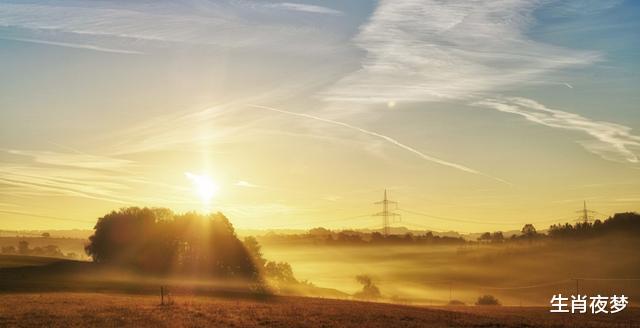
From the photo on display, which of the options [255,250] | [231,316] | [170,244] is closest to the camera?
[231,316]

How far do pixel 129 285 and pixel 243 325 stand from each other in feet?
172

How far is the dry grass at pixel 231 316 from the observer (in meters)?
50.7

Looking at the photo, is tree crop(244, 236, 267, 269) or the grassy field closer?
the grassy field

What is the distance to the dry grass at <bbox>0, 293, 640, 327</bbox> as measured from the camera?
166ft

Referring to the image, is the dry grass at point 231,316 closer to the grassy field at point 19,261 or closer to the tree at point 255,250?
the grassy field at point 19,261

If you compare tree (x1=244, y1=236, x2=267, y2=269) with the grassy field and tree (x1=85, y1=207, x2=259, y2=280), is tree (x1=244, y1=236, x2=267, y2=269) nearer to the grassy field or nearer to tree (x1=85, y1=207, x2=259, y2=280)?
tree (x1=85, y1=207, x2=259, y2=280)

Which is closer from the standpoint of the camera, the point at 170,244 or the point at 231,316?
the point at 231,316

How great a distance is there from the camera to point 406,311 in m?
66.4

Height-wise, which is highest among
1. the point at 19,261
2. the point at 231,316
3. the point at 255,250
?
the point at 255,250

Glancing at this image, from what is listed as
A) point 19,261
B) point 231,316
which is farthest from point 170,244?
point 231,316

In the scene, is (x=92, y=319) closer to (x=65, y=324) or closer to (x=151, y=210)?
(x=65, y=324)

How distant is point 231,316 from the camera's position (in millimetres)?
56125

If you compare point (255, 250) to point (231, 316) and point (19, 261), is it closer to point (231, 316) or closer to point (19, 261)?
point (19, 261)

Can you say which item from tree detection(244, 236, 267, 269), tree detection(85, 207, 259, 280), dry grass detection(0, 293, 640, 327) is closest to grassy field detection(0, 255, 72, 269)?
tree detection(85, 207, 259, 280)
